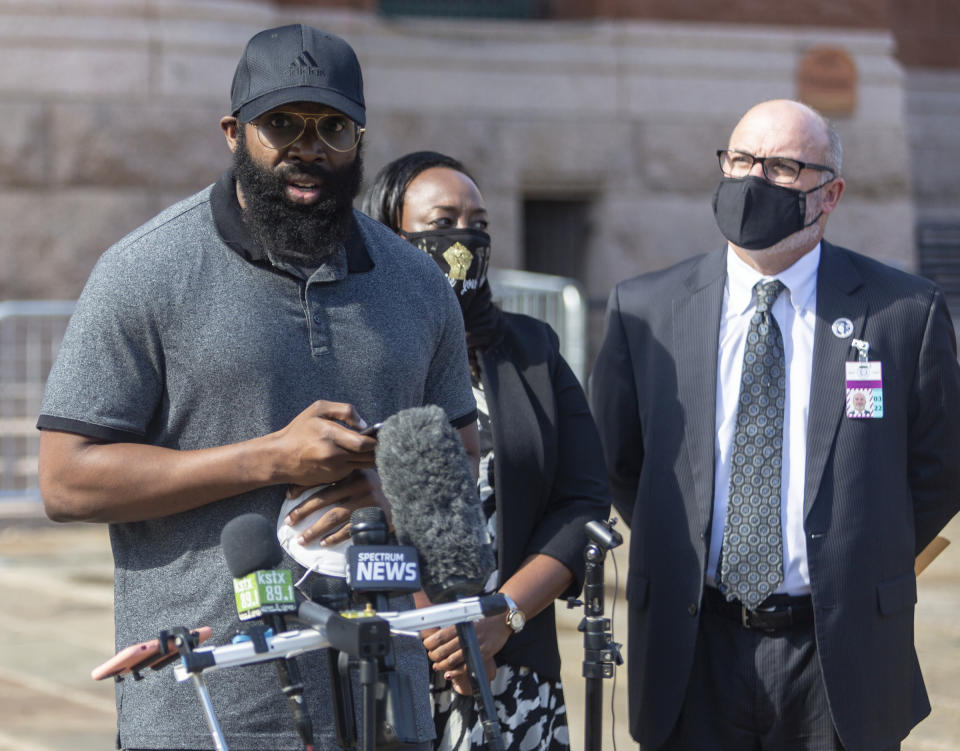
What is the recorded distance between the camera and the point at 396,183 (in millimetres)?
4176

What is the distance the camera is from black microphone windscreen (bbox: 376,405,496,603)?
2.37 meters

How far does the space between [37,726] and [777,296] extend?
12.8ft

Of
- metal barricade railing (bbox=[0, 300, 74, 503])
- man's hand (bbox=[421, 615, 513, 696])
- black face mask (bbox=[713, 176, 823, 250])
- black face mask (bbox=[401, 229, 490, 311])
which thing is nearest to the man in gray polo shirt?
man's hand (bbox=[421, 615, 513, 696])

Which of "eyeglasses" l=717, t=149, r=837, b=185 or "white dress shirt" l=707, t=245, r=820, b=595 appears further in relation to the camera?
"eyeglasses" l=717, t=149, r=837, b=185

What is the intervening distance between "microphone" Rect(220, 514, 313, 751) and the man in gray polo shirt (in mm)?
303

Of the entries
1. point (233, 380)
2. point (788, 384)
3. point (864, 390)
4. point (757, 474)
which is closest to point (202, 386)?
point (233, 380)

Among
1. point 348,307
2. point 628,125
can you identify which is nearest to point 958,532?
point 628,125

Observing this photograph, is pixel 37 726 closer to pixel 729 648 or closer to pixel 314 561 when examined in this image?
pixel 729 648

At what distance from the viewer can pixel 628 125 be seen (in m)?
12.8

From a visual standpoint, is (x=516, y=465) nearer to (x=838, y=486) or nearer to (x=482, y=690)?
(x=838, y=486)

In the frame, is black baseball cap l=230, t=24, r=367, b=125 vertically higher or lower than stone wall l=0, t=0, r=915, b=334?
lower

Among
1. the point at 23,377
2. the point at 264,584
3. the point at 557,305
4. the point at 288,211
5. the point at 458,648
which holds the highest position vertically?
the point at 557,305

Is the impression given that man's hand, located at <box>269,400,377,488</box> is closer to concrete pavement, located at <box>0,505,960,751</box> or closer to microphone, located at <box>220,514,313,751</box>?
microphone, located at <box>220,514,313,751</box>

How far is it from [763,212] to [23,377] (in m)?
8.25
